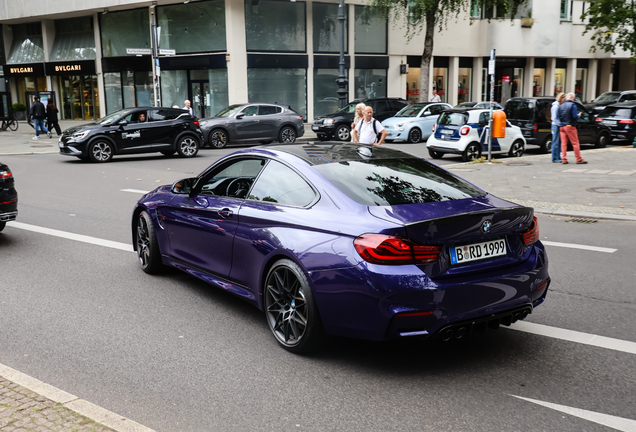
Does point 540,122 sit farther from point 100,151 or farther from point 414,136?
point 100,151

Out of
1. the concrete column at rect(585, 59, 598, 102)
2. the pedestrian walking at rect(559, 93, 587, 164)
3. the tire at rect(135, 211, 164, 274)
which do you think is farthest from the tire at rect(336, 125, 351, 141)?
the concrete column at rect(585, 59, 598, 102)

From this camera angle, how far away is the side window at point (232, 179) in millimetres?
5242

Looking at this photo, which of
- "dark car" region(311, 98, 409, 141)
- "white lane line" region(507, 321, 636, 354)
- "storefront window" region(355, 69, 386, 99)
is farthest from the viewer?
"storefront window" region(355, 69, 386, 99)

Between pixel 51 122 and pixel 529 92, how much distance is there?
105ft

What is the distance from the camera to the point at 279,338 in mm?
4609

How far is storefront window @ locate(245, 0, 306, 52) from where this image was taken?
105 ft

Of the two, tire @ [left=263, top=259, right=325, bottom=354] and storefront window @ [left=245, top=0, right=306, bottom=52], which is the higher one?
storefront window @ [left=245, top=0, right=306, bottom=52]

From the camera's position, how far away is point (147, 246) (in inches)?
259

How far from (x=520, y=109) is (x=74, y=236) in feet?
53.7

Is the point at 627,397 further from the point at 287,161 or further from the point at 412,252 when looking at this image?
the point at 287,161

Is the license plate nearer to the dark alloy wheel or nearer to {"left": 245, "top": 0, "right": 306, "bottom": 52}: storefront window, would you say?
the dark alloy wheel

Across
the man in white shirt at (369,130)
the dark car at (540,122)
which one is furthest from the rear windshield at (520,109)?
the man in white shirt at (369,130)

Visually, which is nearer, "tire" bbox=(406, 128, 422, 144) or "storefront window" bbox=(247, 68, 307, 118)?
"tire" bbox=(406, 128, 422, 144)

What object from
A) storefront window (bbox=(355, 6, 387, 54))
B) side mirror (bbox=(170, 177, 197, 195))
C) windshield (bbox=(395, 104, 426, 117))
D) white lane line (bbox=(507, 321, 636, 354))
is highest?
storefront window (bbox=(355, 6, 387, 54))
